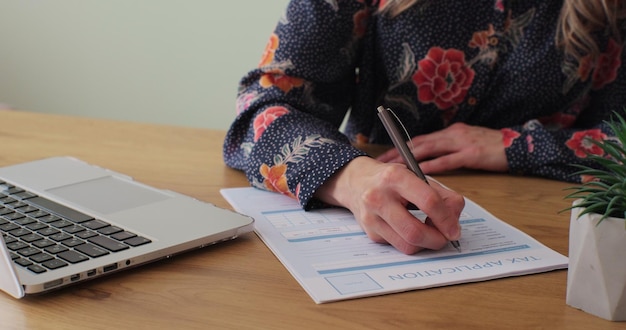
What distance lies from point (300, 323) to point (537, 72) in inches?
30.2

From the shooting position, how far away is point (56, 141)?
46.4 inches

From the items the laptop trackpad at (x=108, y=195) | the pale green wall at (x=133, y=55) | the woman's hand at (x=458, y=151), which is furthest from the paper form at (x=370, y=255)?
the pale green wall at (x=133, y=55)

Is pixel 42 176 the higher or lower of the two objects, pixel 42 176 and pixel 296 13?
the lower

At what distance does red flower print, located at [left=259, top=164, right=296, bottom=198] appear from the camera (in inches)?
36.5

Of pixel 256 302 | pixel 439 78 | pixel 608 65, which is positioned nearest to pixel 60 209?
pixel 256 302

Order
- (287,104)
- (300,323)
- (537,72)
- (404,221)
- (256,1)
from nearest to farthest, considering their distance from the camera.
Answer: (300,323) → (404,221) → (287,104) → (537,72) → (256,1)

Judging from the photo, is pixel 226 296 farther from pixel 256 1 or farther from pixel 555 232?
pixel 256 1

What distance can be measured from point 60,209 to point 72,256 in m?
0.14

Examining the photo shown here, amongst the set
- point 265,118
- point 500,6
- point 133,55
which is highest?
point 500,6

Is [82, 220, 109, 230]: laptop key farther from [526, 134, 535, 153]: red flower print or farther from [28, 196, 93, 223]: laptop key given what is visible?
[526, 134, 535, 153]: red flower print

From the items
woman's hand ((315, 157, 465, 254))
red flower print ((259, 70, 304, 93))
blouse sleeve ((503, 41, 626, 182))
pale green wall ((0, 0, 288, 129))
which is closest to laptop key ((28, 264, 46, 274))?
woman's hand ((315, 157, 465, 254))

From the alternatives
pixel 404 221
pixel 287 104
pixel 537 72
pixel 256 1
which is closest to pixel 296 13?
pixel 287 104

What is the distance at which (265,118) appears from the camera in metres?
1.05

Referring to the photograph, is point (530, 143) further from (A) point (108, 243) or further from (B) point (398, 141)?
(A) point (108, 243)
